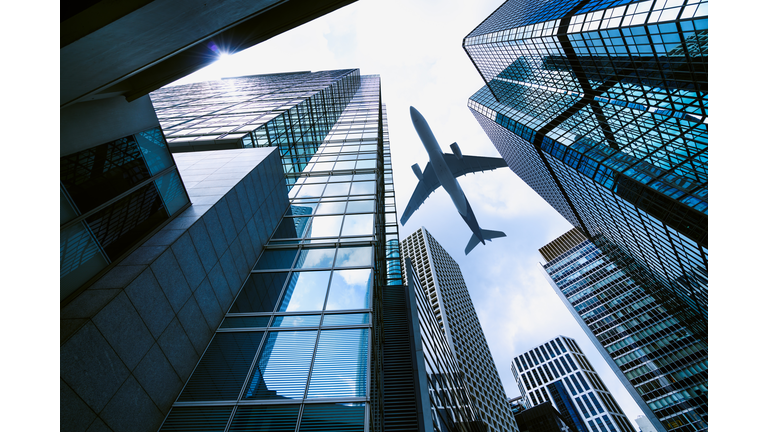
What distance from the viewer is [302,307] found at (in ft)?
36.4

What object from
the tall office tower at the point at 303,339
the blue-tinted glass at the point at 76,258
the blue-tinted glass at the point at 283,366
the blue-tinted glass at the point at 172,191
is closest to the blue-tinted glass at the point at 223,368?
the tall office tower at the point at 303,339

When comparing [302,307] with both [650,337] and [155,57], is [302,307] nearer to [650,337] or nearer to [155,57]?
[155,57]

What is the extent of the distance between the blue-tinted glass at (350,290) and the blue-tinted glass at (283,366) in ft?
4.76

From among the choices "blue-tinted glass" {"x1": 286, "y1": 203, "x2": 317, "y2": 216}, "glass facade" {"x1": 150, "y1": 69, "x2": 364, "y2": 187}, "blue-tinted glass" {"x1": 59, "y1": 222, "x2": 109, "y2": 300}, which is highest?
"glass facade" {"x1": 150, "y1": 69, "x2": 364, "y2": 187}

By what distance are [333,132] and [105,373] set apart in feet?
89.7

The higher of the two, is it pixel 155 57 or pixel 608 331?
pixel 608 331

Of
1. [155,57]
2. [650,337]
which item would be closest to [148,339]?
[155,57]

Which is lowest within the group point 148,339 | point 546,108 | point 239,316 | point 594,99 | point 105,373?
point 105,373

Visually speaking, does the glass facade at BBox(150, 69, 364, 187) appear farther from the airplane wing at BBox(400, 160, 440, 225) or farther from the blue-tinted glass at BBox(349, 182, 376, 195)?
the airplane wing at BBox(400, 160, 440, 225)

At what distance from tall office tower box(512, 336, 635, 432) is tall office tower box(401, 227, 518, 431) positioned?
59767 millimetres

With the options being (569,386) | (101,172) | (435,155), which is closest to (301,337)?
(101,172)

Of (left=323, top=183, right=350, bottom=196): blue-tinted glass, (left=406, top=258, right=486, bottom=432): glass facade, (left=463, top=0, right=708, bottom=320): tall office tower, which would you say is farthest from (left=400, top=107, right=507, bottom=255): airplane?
(left=323, top=183, right=350, bottom=196): blue-tinted glass

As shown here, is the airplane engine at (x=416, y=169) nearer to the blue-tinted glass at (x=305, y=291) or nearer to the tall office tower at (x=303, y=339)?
the tall office tower at (x=303, y=339)

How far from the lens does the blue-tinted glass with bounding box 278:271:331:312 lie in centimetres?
1115
